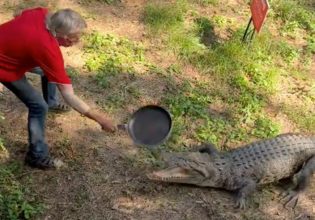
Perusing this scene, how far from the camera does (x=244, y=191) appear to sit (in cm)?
503

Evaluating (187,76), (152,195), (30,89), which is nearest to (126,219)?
(152,195)

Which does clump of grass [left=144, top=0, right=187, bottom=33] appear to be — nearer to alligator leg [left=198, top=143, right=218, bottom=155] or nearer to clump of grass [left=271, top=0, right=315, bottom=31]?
clump of grass [left=271, top=0, right=315, bottom=31]

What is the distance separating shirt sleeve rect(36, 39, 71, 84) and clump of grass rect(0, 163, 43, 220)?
3.75 ft

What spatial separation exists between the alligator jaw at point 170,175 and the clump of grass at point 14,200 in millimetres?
1067

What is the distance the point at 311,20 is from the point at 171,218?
14.6ft

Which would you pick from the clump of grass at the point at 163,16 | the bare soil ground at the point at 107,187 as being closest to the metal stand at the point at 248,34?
the clump of grass at the point at 163,16

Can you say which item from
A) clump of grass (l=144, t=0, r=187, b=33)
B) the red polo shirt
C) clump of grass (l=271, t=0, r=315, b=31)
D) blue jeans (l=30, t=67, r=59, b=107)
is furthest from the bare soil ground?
clump of grass (l=271, t=0, r=315, b=31)

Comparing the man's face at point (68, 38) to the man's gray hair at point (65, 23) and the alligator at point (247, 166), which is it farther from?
the alligator at point (247, 166)

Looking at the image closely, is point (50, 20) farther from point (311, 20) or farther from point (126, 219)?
point (311, 20)

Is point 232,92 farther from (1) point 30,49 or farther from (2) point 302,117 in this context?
(1) point 30,49

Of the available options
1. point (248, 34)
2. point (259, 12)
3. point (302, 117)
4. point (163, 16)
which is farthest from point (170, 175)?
point (163, 16)

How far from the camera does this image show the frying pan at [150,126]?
491 cm

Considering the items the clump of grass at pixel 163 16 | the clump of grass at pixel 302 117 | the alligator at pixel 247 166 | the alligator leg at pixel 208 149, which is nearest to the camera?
the alligator at pixel 247 166

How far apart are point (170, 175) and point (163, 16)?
3029mm
